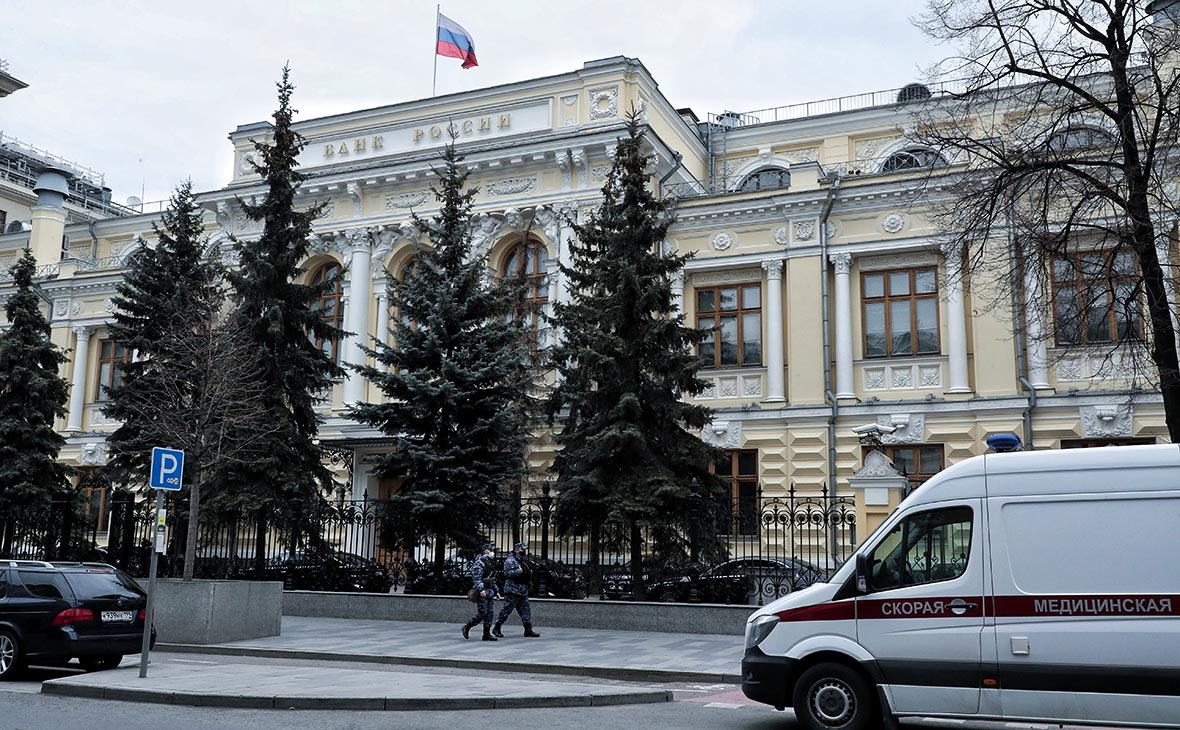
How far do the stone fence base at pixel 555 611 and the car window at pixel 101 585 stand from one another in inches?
273

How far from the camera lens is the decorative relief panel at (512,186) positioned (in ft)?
108

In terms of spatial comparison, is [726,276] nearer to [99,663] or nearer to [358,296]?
[358,296]

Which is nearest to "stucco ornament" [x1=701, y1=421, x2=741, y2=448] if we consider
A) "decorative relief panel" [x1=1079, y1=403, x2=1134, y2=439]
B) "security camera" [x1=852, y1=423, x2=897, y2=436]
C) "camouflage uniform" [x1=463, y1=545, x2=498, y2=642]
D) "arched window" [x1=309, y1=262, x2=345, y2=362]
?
"security camera" [x1=852, y1=423, x2=897, y2=436]

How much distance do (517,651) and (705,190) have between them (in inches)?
955

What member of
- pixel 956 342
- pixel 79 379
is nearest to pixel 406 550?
pixel 956 342

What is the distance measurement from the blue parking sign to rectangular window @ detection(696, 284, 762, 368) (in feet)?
65.6

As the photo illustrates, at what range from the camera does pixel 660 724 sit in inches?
376

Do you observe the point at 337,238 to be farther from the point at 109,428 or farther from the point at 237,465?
the point at 237,465

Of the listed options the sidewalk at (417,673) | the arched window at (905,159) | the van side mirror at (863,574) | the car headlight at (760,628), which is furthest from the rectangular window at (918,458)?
the van side mirror at (863,574)

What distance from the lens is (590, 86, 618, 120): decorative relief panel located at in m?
32.2

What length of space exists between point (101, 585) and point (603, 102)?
22844mm

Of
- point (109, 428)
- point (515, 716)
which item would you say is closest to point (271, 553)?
point (515, 716)

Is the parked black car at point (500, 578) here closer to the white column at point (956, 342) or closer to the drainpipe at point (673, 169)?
the white column at point (956, 342)

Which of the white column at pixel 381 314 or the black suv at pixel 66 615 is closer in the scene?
the black suv at pixel 66 615
